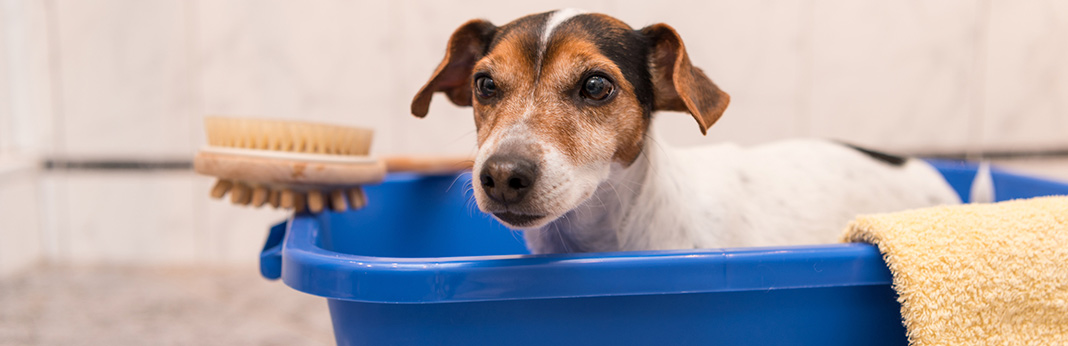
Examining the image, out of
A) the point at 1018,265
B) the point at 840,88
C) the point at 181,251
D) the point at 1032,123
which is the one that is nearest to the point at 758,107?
the point at 840,88

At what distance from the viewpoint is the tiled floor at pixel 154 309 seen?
1.41 meters

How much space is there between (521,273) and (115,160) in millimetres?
1742

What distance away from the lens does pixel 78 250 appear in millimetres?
1976

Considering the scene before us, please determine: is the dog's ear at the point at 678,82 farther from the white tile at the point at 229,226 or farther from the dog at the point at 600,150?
the white tile at the point at 229,226

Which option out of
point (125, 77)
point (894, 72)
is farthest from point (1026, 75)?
point (125, 77)

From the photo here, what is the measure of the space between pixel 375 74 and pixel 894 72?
55.2 inches

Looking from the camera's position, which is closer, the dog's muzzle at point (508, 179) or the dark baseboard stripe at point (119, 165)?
the dog's muzzle at point (508, 179)

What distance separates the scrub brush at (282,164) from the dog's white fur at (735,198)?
29cm

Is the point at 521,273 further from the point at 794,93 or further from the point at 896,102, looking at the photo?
the point at 896,102

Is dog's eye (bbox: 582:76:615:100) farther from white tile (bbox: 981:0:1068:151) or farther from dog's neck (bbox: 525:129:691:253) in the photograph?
white tile (bbox: 981:0:1068:151)

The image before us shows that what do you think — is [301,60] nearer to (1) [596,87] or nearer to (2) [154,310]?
(2) [154,310]

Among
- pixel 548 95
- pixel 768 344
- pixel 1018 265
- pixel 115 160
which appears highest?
pixel 548 95

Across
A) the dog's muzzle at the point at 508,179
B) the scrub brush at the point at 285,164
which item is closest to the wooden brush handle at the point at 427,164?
the scrub brush at the point at 285,164

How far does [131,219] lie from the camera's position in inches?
77.4
